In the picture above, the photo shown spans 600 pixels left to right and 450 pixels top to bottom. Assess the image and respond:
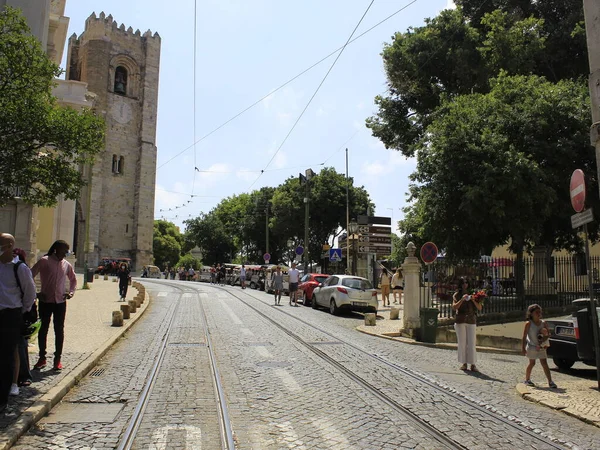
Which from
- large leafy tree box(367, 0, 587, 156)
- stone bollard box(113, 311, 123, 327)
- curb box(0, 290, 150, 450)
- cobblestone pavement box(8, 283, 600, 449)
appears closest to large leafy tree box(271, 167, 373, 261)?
large leafy tree box(367, 0, 587, 156)

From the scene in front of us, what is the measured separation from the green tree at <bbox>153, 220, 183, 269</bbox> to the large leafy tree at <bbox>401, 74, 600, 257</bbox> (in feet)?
239

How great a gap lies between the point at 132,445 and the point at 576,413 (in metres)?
4.99

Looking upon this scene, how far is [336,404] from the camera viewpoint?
245 inches

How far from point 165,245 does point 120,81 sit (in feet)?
101

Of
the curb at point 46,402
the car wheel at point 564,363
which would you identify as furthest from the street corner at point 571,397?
the curb at point 46,402

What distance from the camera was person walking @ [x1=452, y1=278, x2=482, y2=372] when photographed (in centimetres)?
919

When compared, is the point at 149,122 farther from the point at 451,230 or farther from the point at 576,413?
the point at 576,413

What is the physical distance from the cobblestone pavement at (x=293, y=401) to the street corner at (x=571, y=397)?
14 cm

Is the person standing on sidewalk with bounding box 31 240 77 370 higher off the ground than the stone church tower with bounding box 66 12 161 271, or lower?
lower

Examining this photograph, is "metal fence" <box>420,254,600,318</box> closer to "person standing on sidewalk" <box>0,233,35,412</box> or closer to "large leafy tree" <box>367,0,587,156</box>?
"large leafy tree" <box>367,0,587,156</box>

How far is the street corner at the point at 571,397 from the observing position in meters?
6.27

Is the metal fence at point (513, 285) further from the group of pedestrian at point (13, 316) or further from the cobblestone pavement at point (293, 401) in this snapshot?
the group of pedestrian at point (13, 316)

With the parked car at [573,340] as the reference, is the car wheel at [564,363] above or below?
below

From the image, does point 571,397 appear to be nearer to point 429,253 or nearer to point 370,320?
point 429,253
